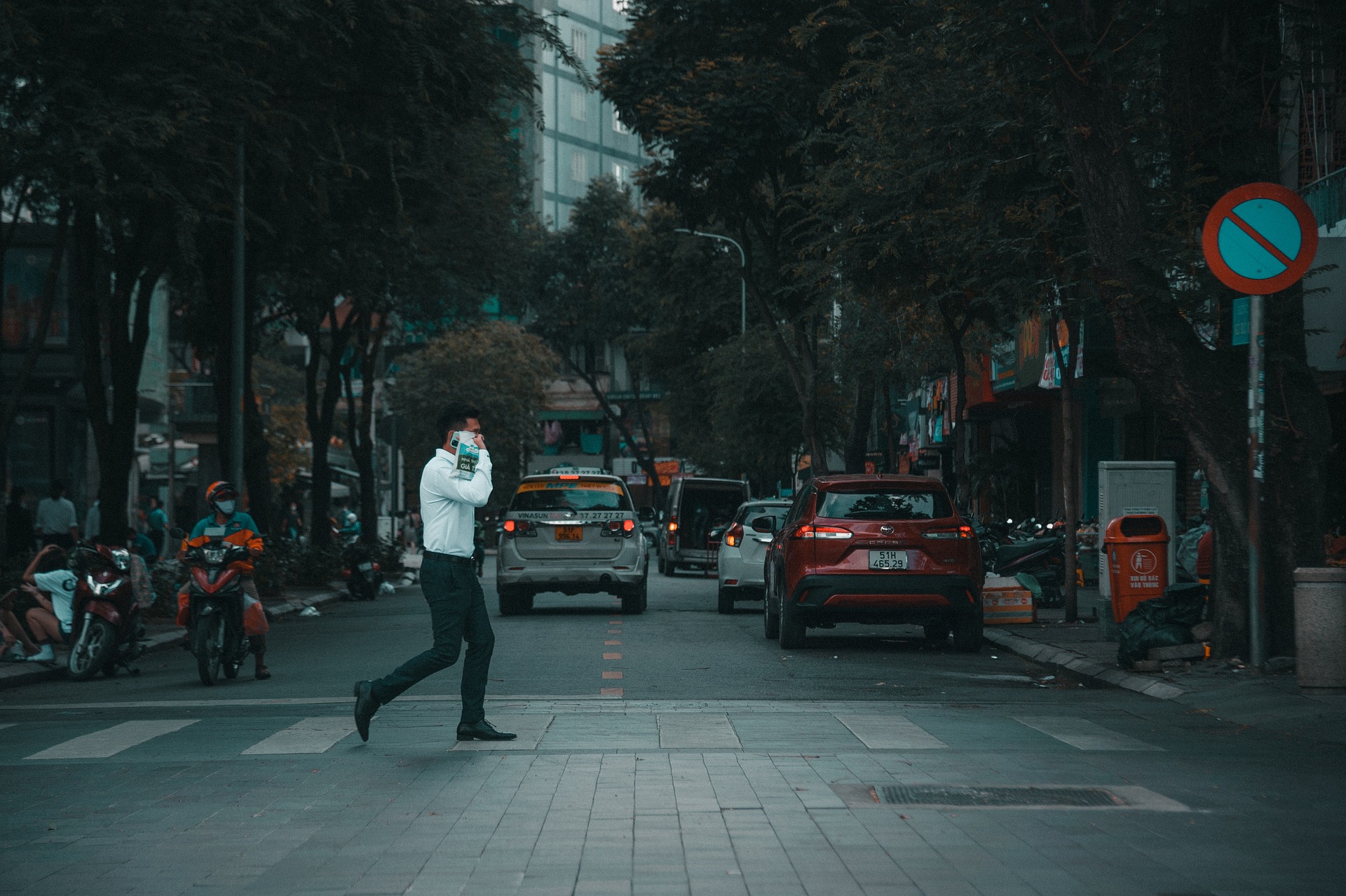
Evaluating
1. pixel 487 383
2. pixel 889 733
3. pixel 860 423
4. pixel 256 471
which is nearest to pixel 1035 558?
pixel 860 423

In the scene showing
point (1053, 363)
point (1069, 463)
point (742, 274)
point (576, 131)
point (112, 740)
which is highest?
point (576, 131)

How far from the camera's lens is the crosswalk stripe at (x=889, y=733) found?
9.57 meters

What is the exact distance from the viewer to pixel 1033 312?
19031 millimetres

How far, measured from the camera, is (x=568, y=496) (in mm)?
23281

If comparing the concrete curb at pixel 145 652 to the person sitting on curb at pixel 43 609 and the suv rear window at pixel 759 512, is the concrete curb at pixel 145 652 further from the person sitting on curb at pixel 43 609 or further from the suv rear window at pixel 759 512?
the suv rear window at pixel 759 512

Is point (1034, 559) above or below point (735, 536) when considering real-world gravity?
below

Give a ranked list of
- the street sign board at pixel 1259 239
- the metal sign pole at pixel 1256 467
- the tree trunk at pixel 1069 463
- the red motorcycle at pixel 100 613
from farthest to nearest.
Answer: the tree trunk at pixel 1069 463 < the red motorcycle at pixel 100 613 < the metal sign pole at pixel 1256 467 < the street sign board at pixel 1259 239

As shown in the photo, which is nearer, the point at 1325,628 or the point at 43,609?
the point at 1325,628

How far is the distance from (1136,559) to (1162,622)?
1.33m

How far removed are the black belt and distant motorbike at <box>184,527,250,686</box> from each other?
5022mm

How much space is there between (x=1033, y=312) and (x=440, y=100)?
26.4ft

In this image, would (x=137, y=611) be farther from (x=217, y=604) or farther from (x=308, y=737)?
(x=308, y=737)

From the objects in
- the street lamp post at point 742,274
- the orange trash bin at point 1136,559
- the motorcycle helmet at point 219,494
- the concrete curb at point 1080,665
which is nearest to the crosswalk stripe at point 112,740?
the motorcycle helmet at point 219,494

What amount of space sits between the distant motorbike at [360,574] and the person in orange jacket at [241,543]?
14.8 metres
